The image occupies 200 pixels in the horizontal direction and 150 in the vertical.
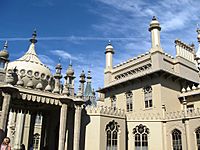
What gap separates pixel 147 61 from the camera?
25.3m

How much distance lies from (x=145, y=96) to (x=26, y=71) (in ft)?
40.4

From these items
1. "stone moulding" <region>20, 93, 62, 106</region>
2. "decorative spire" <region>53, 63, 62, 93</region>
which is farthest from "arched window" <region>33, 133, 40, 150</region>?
"stone moulding" <region>20, 93, 62, 106</region>

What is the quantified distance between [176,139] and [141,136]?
3091 millimetres

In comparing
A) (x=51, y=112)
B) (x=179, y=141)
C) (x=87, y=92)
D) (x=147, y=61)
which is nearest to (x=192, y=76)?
(x=147, y=61)

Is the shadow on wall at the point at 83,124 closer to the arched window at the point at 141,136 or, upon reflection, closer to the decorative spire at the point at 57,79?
the decorative spire at the point at 57,79

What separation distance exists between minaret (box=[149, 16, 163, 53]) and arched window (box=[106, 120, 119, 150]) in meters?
8.83

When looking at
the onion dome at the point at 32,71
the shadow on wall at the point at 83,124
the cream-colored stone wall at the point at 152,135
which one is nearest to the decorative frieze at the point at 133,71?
the cream-colored stone wall at the point at 152,135

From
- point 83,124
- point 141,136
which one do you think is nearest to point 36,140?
point 83,124

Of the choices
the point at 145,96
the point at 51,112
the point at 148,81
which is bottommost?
the point at 51,112

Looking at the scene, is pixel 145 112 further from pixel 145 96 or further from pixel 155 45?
pixel 155 45

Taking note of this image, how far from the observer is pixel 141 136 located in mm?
21750

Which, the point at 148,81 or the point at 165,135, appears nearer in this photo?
the point at 165,135

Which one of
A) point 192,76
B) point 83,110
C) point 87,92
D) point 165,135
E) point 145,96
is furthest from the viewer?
point 87,92

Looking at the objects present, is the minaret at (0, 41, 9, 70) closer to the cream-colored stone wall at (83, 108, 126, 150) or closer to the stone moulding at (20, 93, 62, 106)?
the stone moulding at (20, 93, 62, 106)
